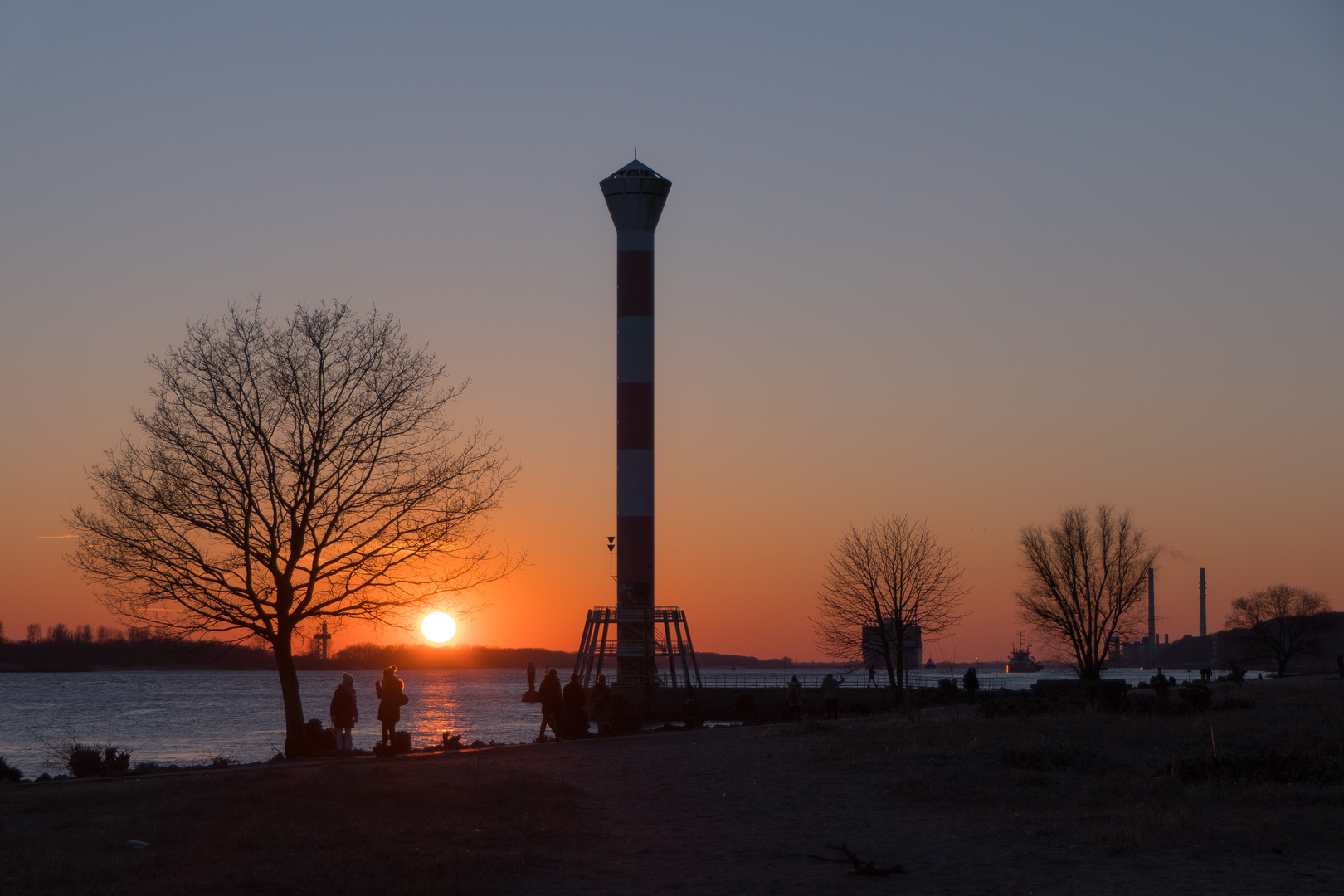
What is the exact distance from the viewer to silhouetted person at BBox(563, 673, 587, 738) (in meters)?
29.1

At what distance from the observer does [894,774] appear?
1842 cm

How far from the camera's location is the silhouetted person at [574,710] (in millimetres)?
29094

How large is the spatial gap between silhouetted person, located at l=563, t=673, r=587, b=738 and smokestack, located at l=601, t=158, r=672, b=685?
2930 cm

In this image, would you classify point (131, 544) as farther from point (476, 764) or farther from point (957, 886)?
point (957, 886)

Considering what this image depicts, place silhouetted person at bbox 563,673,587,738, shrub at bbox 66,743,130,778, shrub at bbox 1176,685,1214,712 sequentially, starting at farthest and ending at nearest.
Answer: silhouetted person at bbox 563,673,587,738 → shrub at bbox 1176,685,1214,712 → shrub at bbox 66,743,130,778

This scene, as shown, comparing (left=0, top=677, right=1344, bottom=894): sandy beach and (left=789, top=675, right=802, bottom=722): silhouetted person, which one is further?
(left=789, top=675, right=802, bottom=722): silhouetted person

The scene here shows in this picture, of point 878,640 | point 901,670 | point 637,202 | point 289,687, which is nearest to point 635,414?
point 637,202

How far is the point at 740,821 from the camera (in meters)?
15.2

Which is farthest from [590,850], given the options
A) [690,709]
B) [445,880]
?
[690,709]

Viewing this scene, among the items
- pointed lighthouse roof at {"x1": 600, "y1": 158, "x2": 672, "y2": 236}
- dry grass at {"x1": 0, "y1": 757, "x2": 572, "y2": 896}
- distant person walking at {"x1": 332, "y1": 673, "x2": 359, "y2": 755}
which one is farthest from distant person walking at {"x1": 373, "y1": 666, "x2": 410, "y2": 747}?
pointed lighthouse roof at {"x1": 600, "y1": 158, "x2": 672, "y2": 236}

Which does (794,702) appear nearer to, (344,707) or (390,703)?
(390,703)

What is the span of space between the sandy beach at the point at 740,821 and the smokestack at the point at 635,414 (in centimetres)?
3658

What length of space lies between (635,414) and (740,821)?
44.0 m

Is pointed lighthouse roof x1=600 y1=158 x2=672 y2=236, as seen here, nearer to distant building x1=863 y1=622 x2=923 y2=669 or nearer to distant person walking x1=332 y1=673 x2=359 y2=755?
distant building x1=863 y1=622 x2=923 y2=669
